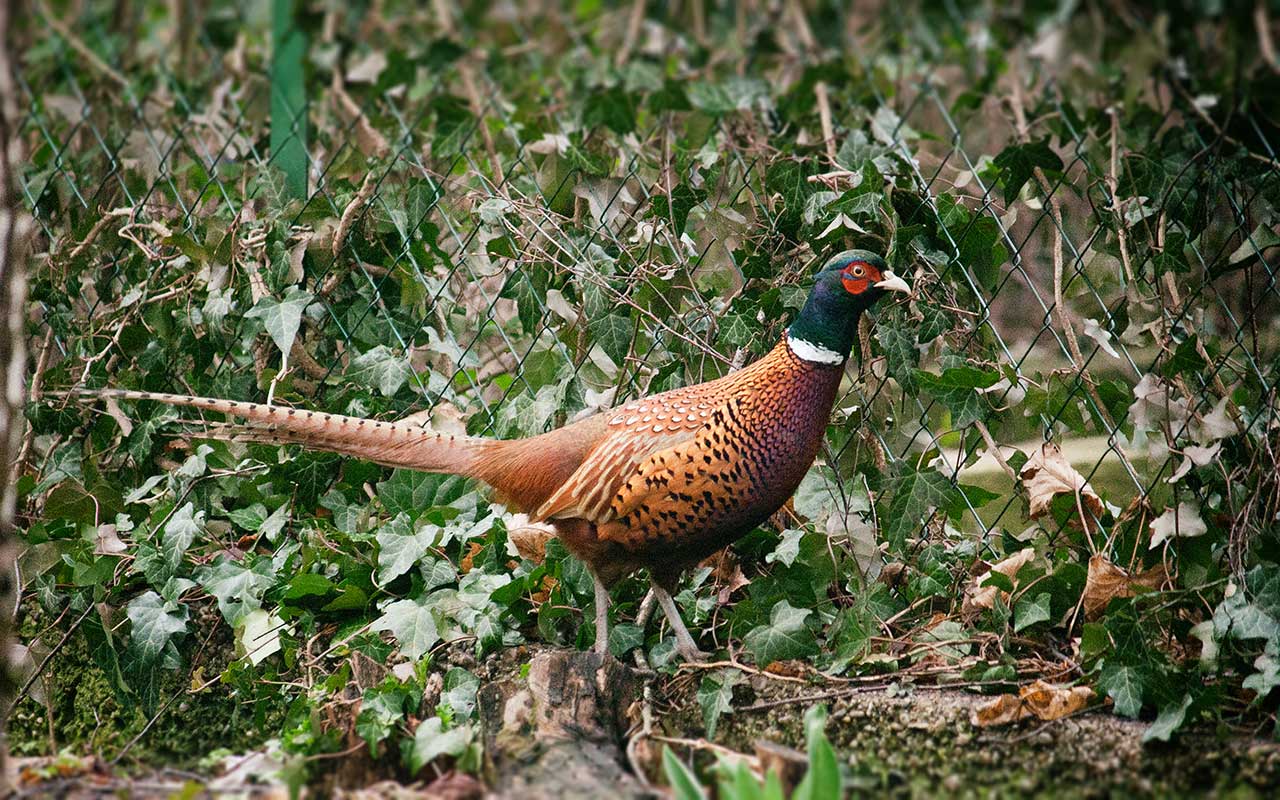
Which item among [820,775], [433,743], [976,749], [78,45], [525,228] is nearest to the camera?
[820,775]

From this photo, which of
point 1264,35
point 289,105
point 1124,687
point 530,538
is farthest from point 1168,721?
point 289,105

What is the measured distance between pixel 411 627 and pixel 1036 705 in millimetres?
1616

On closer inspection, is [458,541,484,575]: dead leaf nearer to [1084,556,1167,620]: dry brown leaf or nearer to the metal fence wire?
the metal fence wire

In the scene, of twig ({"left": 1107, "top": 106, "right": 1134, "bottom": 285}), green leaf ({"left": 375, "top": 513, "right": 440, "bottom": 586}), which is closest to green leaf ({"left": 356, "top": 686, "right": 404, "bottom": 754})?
green leaf ({"left": 375, "top": 513, "right": 440, "bottom": 586})

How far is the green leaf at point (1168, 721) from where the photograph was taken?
8.92 ft

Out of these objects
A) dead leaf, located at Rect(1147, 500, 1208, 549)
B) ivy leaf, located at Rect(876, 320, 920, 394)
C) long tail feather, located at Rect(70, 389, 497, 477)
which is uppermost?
ivy leaf, located at Rect(876, 320, 920, 394)

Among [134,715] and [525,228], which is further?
[525,228]

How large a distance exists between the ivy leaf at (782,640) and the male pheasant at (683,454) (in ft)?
0.59

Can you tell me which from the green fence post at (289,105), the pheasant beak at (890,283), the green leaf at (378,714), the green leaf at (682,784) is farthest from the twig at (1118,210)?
the green fence post at (289,105)

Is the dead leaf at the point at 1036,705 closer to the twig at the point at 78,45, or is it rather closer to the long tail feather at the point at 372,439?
the long tail feather at the point at 372,439

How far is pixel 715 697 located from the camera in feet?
9.72

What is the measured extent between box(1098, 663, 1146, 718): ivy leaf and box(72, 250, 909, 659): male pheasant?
87cm

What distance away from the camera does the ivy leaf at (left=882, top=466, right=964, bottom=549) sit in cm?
334

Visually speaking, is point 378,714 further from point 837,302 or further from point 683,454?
point 837,302
